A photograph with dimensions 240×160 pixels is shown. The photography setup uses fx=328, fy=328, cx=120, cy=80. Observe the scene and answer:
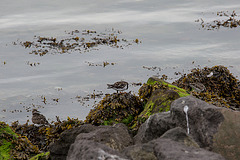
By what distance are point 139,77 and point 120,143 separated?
7858 millimetres

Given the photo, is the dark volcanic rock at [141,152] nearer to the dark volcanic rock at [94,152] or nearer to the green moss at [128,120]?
the dark volcanic rock at [94,152]

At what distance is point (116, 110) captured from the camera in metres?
7.41

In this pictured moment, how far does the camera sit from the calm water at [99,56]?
449 inches

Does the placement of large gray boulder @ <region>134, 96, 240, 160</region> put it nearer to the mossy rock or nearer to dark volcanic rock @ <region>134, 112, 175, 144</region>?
dark volcanic rock @ <region>134, 112, 175, 144</region>

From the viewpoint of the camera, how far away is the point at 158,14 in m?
24.2

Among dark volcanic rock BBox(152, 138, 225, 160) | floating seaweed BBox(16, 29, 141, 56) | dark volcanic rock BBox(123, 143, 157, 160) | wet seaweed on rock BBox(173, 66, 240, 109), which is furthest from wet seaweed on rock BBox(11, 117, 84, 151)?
floating seaweed BBox(16, 29, 141, 56)

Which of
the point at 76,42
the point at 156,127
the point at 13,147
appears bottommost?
the point at 13,147

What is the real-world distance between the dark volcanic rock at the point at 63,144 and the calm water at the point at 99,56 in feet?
13.1

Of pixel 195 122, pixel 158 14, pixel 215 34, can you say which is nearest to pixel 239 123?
pixel 195 122

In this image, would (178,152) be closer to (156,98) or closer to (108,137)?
(108,137)

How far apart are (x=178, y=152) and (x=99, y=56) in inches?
474

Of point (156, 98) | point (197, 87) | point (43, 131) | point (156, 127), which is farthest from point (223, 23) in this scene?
point (156, 127)

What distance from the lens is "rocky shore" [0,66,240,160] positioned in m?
3.73

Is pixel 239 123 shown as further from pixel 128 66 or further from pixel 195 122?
pixel 128 66
